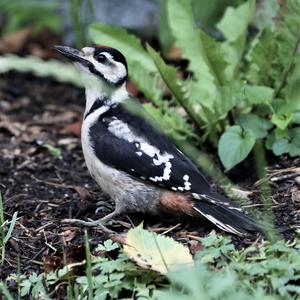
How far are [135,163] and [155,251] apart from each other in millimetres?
→ 853

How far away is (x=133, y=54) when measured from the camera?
596 centimetres

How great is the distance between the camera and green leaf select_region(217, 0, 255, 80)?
5.83 metres

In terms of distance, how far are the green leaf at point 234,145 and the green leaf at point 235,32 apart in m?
0.60

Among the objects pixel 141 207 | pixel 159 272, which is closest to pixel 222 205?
pixel 141 207

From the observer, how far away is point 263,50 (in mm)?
5461

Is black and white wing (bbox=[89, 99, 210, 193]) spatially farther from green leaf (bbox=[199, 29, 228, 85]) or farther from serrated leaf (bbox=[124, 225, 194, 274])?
green leaf (bbox=[199, 29, 228, 85])

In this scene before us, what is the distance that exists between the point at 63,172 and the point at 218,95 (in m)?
1.34

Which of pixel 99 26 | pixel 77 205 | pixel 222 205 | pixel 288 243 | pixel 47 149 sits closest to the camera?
pixel 288 243

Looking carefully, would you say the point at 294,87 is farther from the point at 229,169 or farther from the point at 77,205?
the point at 77,205

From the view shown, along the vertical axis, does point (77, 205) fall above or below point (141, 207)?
below

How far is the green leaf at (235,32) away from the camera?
5832mm

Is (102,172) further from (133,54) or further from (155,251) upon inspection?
(133,54)

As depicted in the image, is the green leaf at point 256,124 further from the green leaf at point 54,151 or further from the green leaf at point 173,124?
the green leaf at point 54,151

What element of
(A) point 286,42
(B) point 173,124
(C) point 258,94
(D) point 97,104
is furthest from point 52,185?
(A) point 286,42
